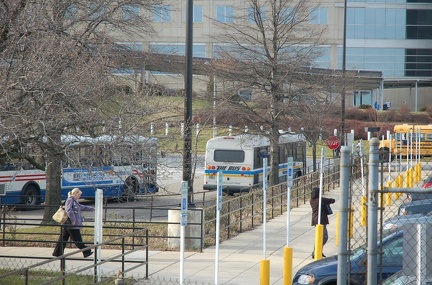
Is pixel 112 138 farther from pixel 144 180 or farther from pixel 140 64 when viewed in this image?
pixel 140 64

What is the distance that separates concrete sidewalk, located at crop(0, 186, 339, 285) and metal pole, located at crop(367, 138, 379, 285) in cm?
636

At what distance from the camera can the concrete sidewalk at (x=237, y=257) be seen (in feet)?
50.2

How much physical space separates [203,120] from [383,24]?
46.0 meters

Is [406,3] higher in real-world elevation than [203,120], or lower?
higher

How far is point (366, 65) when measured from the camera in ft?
237

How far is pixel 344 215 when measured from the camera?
7.21 m

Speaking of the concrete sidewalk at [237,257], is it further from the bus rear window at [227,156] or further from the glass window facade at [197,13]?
the glass window facade at [197,13]

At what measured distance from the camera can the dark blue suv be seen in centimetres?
1077

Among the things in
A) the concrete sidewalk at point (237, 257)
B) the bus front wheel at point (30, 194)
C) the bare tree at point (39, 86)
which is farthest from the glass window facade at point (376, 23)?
the bare tree at point (39, 86)

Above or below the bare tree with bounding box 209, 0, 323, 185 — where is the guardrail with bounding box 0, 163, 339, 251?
below

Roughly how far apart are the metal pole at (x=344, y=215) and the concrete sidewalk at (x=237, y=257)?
6.12m

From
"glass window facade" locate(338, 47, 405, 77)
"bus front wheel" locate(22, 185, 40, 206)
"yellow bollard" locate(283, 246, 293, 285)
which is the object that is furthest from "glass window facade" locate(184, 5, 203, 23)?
"yellow bollard" locate(283, 246, 293, 285)

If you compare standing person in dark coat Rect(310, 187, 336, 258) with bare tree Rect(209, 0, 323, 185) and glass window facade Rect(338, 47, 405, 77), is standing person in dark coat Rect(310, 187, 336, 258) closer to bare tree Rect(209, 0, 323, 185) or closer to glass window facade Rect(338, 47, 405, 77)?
bare tree Rect(209, 0, 323, 185)

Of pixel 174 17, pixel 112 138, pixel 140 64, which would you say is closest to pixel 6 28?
pixel 112 138
